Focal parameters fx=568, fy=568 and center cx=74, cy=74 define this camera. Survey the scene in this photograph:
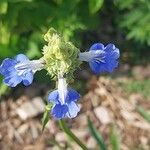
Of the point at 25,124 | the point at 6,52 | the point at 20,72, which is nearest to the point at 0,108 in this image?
the point at 25,124

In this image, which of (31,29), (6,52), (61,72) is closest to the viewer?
(61,72)

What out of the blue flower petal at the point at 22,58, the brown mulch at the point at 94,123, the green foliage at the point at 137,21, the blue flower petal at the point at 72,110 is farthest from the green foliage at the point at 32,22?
the blue flower petal at the point at 72,110

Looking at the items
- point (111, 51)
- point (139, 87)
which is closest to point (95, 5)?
point (139, 87)

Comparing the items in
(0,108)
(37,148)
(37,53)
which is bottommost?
(37,148)

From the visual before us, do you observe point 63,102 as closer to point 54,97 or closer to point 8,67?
point 54,97

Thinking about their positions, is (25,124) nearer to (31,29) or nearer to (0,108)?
(0,108)

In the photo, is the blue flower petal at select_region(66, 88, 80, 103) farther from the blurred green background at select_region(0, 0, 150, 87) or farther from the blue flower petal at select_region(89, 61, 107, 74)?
the blurred green background at select_region(0, 0, 150, 87)
